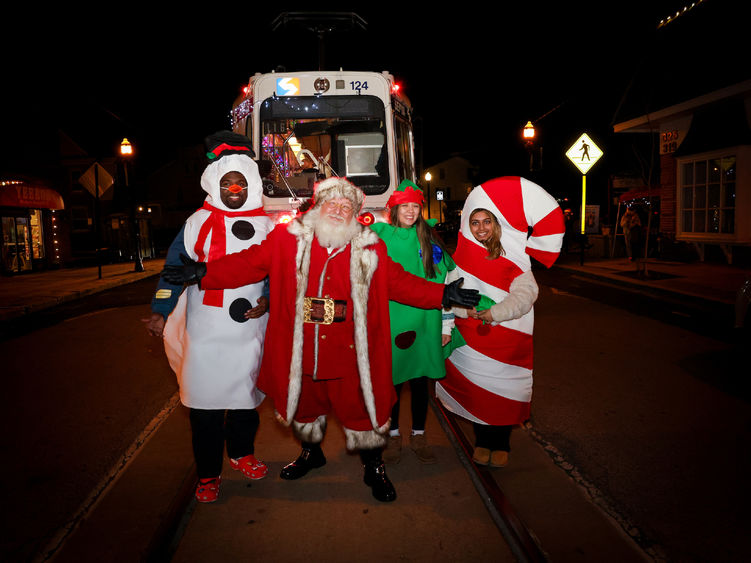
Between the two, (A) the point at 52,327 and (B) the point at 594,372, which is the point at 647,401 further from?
(A) the point at 52,327

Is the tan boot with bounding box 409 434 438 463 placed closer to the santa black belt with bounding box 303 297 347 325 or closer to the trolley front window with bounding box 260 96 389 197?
the santa black belt with bounding box 303 297 347 325

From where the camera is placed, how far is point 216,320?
11.3 ft

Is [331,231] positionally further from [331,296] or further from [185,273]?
[185,273]

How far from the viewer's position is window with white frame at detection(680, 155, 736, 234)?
15.8 m

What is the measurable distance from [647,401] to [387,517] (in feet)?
10.2

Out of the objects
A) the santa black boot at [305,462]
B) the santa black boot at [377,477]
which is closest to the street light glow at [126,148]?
the santa black boot at [305,462]

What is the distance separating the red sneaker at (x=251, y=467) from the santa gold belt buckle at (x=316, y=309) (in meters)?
1.20

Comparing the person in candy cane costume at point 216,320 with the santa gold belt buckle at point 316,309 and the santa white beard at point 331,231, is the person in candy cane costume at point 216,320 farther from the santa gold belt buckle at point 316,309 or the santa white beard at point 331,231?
the santa white beard at point 331,231

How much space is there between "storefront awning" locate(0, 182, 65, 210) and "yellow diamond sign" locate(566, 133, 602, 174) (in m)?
18.2

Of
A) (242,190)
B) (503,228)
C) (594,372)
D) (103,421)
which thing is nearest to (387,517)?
(503,228)

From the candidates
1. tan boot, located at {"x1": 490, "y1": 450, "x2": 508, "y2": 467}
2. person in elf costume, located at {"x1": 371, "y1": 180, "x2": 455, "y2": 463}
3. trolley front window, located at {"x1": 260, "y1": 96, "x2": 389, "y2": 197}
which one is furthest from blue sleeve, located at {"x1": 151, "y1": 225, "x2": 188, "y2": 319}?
trolley front window, located at {"x1": 260, "y1": 96, "x2": 389, "y2": 197}

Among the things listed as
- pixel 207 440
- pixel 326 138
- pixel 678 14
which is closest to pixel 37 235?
pixel 326 138

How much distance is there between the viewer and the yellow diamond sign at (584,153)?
52.9ft

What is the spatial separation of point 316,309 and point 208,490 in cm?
134
